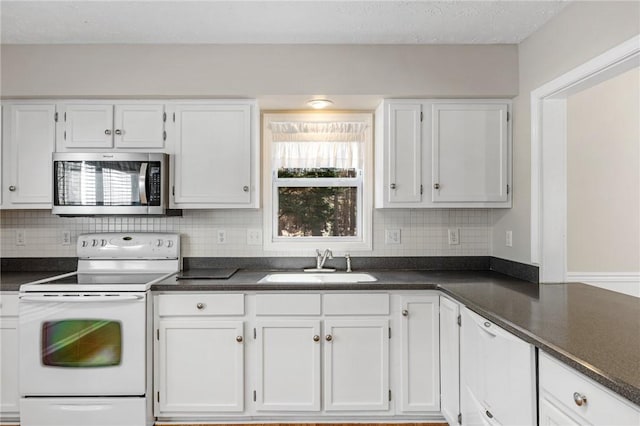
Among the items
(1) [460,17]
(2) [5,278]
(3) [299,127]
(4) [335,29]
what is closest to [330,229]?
(3) [299,127]

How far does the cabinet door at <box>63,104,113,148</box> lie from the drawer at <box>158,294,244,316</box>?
1.10 meters

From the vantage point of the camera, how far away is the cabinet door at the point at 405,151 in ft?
9.16

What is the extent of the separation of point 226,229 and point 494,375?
2016mm

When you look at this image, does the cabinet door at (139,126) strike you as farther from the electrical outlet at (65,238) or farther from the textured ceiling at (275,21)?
the electrical outlet at (65,238)

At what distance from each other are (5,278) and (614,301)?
3456mm

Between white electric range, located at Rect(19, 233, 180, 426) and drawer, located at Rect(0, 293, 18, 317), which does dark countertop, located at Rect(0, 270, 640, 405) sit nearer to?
drawer, located at Rect(0, 293, 18, 317)

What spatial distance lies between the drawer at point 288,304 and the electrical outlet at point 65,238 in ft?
5.23

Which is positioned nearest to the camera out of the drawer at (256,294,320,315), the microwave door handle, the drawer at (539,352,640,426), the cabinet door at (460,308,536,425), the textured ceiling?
the drawer at (539,352,640,426)

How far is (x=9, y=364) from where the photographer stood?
2.50 meters

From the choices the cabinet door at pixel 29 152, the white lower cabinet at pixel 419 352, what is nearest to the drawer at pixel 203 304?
the white lower cabinet at pixel 419 352

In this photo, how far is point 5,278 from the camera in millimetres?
2762

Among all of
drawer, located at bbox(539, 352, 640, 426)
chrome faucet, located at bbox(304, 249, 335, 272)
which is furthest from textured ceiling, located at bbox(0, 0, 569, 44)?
drawer, located at bbox(539, 352, 640, 426)

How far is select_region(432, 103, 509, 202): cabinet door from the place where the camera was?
2.78 meters

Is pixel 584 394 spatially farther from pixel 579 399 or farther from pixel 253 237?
pixel 253 237
